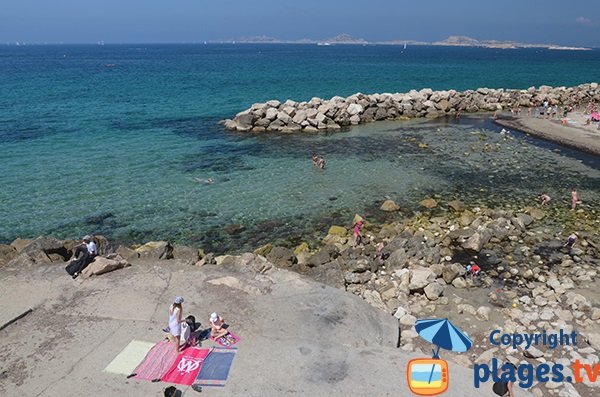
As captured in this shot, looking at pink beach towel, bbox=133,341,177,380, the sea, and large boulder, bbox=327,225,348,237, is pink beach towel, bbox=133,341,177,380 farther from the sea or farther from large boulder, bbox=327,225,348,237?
large boulder, bbox=327,225,348,237

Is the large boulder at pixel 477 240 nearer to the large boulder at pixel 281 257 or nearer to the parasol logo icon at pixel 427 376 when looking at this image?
the large boulder at pixel 281 257

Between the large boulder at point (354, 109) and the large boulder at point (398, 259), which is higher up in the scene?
the large boulder at point (354, 109)

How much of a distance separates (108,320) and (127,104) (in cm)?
5370

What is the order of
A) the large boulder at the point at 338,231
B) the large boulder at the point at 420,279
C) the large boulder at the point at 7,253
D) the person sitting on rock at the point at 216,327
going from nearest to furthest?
the person sitting on rock at the point at 216,327 → the large boulder at the point at 420,279 → the large boulder at the point at 7,253 → the large boulder at the point at 338,231

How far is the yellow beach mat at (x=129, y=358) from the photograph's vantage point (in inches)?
440

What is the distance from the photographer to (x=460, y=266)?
1811cm

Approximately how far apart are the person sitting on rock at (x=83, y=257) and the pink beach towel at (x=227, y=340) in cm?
659

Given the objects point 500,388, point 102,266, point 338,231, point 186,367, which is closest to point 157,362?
point 186,367

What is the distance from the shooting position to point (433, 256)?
18.9m

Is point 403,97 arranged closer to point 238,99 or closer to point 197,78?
point 238,99

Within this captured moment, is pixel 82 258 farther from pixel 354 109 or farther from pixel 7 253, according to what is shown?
pixel 354 109

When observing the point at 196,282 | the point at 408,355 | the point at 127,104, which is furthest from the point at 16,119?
the point at 408,355

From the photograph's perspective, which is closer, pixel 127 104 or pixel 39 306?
pixel 39 306

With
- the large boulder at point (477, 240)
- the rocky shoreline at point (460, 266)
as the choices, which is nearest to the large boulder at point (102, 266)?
the rocky shoreline at point (460, 266)
